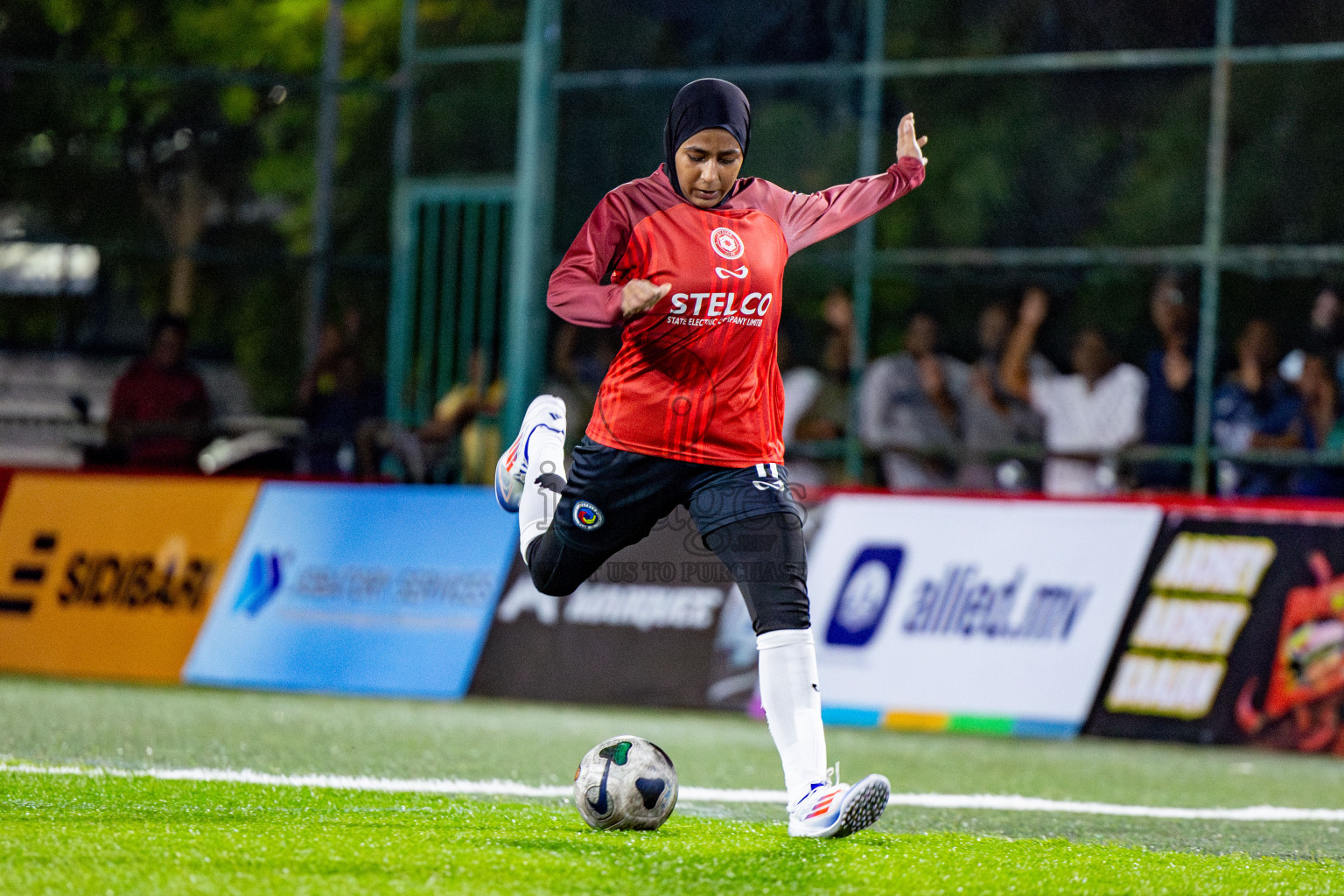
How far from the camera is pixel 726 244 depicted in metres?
5.80

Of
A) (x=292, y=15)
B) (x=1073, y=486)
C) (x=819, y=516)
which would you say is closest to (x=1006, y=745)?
(x=819, y=516)

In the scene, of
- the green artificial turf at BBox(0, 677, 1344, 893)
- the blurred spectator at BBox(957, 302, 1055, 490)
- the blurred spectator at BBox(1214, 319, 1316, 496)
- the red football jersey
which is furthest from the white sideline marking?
the blurred spectator at BBox(957, 302, 1055, 490)

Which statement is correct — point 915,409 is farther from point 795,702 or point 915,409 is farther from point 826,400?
point 795,702

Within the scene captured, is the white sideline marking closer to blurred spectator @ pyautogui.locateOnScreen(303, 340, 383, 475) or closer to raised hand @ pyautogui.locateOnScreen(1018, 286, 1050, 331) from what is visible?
raised hand @ pyautogui.locateOnScreen(1018, 286, 1050, 331)

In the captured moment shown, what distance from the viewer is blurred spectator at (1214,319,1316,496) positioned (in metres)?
11.5

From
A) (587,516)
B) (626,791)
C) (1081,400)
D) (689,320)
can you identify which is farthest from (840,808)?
(1081,400)

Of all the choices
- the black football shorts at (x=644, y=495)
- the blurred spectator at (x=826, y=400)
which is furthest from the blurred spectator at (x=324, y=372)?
the black football shorts at (x=644, y=495)

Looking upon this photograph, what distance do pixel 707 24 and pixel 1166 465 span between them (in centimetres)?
440

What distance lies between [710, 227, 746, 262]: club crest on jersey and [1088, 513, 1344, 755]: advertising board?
16.6ft

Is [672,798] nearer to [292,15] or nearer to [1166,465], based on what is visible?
[1166,465]

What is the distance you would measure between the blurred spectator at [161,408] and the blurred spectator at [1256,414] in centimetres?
684

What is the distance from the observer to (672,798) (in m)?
5.87

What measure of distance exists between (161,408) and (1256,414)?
24.2 feet

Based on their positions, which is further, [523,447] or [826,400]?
[826,400]
